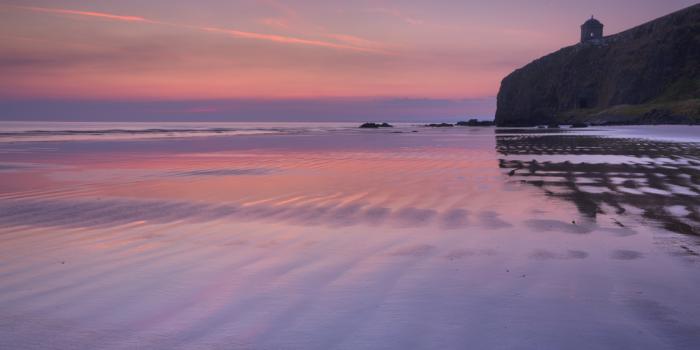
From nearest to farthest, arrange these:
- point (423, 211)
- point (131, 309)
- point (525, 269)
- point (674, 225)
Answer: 1. point (131, 309)
2. point (525, 269)
3. point (674, 225)
4. point (423, 211)

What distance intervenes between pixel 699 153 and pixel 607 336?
22863 millimetres

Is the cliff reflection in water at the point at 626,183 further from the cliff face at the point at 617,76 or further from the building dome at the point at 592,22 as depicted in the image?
the building dome at the point at 592,22

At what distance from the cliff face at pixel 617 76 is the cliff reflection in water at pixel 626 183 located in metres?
83.7

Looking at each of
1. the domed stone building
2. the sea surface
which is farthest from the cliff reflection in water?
the domed stone building

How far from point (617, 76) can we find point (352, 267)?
461ft

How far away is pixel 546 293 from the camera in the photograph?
490 cm

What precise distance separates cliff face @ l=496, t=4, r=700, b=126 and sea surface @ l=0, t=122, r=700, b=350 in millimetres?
95747

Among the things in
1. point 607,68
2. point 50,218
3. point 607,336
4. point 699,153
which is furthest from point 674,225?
point 607,68

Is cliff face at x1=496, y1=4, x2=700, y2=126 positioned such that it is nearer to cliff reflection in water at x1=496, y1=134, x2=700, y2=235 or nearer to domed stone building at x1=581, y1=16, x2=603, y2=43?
domed stone building at x1=581, y1=16, x2=603, y2=43

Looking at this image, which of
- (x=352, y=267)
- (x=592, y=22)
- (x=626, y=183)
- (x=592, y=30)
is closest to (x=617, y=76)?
(x=592, y=30)

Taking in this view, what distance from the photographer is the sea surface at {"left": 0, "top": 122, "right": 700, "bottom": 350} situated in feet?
13.1

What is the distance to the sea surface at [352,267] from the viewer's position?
158 inches

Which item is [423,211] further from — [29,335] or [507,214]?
[29,335]

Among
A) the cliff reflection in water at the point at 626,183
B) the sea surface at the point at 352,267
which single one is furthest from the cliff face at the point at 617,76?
the sea surface at the point at 352,267
